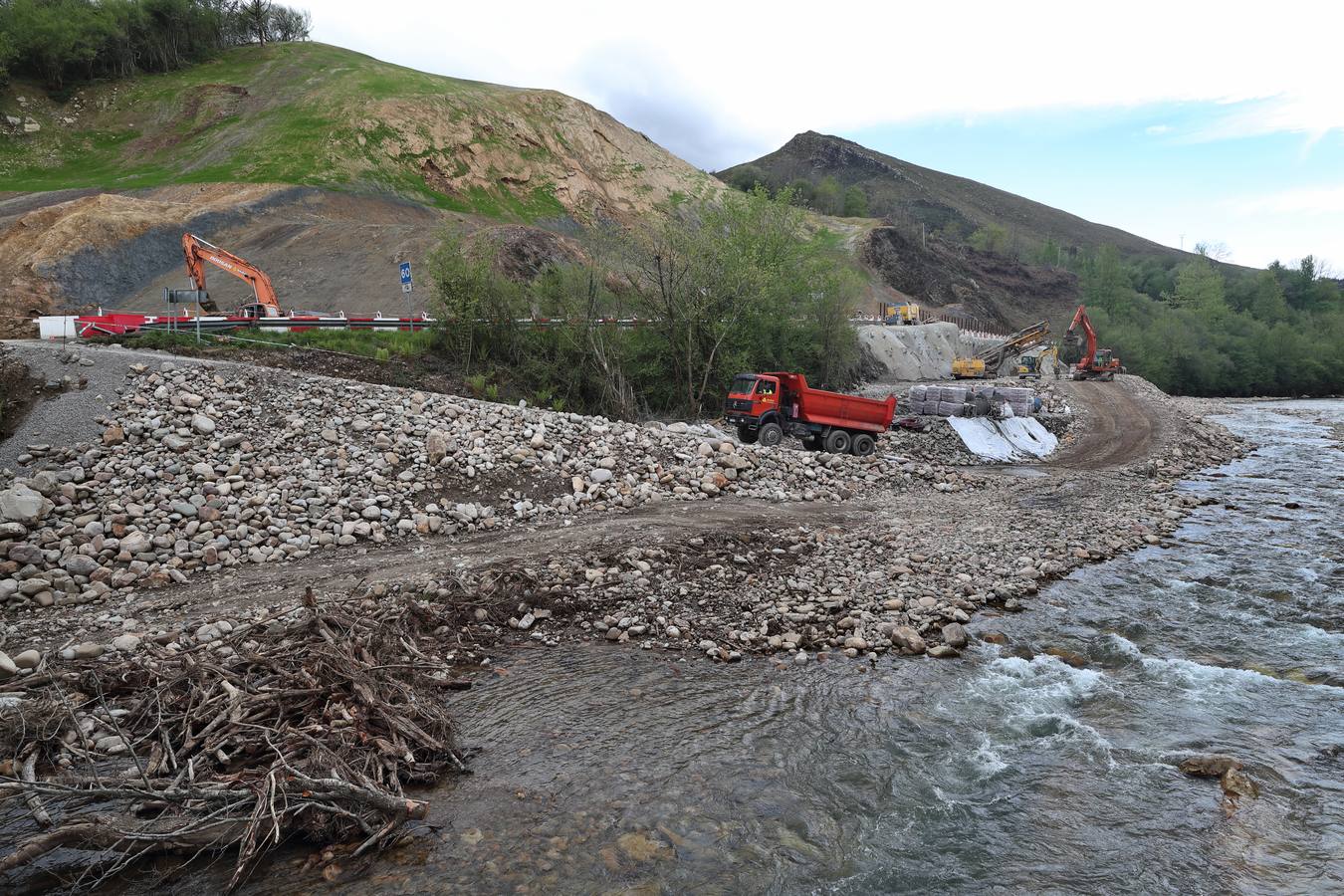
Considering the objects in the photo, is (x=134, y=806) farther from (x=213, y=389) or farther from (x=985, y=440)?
(x=985, y=440)

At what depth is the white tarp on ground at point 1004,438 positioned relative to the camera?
2072cm

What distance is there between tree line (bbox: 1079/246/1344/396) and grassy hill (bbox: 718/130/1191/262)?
1773 inches

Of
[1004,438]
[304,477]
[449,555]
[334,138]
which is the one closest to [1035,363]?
[1004,438]

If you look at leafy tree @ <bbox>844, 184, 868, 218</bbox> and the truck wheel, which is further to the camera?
leafy tree @ <bbox>844, 184, 868, 218</bbox>

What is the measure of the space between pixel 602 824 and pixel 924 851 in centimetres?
228

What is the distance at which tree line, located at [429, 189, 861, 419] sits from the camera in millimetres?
20797

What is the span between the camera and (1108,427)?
26375mm

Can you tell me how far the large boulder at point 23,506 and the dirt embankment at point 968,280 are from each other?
71.7 meters

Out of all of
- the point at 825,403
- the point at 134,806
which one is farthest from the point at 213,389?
the point at 825,403


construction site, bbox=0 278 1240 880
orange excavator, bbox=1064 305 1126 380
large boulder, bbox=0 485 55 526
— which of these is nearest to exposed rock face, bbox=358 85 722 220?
orange excavator, bbox=1064 305 1126 380

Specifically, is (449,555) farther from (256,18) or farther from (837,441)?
(256,18)

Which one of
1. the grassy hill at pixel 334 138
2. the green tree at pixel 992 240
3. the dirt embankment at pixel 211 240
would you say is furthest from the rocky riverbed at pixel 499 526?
the green tree at pixel 992 240

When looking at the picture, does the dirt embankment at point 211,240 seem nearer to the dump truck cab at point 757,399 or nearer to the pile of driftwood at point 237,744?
the dump truck cab at point 757,399

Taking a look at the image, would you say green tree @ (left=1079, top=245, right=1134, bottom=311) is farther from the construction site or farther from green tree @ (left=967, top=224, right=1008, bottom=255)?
the construction site
